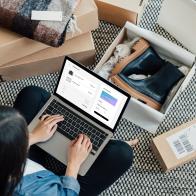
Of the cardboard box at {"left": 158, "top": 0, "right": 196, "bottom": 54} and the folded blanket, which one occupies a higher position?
the cardboard box at {"left": 158, "top": 0, "right": 196, "bottom": 54}

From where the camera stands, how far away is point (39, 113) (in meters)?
1.32

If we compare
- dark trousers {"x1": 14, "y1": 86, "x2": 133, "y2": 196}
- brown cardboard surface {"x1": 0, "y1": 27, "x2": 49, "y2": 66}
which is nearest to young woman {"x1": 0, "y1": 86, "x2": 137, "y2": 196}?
dark trousers {"x1": 14, "y1": 86, "x2": 133, "y2": 196}

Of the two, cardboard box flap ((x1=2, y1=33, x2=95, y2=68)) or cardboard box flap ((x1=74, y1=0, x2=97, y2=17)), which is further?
cardboard box flap ((x1=2, y1=33, x2=95, y2=68))

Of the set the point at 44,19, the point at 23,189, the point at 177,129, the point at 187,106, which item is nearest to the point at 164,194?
the point at 177,129

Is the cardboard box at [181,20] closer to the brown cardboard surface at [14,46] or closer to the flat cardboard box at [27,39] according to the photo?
the flat cardboard box at [27,39]

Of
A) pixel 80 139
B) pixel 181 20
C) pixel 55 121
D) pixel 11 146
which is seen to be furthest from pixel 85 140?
pixel 181 20

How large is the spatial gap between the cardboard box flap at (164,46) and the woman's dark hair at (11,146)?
781 millimetres

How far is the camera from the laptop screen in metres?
1.22

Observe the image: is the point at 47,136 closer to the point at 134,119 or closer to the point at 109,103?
the point at 109,103

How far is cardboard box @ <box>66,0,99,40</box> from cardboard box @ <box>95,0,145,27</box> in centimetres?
15

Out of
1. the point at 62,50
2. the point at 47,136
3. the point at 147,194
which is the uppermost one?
the point at 62,50

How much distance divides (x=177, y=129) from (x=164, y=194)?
244mm

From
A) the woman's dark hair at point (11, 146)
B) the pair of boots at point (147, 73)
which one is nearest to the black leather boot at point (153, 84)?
the pair of boots at point (147, 73)

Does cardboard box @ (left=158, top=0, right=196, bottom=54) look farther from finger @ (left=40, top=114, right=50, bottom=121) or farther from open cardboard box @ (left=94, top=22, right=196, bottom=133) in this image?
finger @ (left=40, top=114, right=50, bottom=121)
